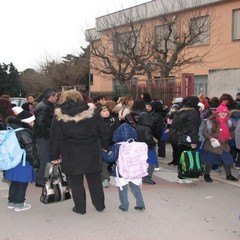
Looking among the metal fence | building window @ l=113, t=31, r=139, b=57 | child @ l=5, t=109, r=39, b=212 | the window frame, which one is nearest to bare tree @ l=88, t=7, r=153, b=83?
building window @ l=113, t=31, r=139, b=57

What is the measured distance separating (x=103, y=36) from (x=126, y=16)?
296cm

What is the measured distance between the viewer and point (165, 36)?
884 inches

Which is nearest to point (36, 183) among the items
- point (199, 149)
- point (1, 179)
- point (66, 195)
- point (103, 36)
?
point (1, 179)

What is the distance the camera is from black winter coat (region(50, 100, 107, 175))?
5.82 m

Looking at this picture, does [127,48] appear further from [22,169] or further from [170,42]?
[22,169]

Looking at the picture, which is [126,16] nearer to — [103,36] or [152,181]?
[103,36]

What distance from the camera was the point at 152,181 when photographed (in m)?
8.25

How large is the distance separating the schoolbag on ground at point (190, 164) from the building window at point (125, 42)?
15126 millimetres

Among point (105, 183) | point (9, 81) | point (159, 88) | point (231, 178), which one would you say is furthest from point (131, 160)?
point (9, 81)

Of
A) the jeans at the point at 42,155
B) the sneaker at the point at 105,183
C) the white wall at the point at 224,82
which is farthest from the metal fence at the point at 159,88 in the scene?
the jeans at the point at 42,155

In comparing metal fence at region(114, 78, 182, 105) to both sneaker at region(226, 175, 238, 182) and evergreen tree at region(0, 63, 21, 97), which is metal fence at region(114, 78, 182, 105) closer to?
sneaker at region(226, 175, 238, 182)

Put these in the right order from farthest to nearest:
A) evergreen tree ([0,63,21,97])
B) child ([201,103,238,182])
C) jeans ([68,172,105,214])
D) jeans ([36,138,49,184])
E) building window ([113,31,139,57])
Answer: evergreen tree ([0,63,21,97]) < building window ([113,31,139,57]) < child ([201,103,238,182]) < jeans ([36,138,49,184]) < jeans ([68,172,105,214])

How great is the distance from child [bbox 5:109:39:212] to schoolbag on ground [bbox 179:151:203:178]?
9.85 feet

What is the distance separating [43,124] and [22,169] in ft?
5.53
